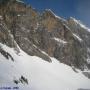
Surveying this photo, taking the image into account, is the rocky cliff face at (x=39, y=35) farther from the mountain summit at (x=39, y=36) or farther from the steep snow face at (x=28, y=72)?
the steep snow face at (x=28, y=72)

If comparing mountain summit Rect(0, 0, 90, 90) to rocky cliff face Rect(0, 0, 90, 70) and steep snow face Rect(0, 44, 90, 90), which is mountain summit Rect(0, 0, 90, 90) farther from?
steep snow face Rect(0, 44, 90, 90)

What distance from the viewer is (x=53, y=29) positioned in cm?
13412

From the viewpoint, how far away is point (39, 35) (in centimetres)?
12150

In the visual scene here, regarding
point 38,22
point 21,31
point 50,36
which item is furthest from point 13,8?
point 50,36

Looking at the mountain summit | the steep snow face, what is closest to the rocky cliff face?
the mountain summit

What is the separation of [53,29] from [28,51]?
38760mm

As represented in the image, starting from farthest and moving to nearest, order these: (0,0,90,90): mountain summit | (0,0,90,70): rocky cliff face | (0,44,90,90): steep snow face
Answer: (0,0,90,70): rocky cliff face < (0,0,90,90): mountain summit < (0,44,90,90): steep snow face

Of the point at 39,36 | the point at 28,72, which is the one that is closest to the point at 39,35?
the point at 39,36

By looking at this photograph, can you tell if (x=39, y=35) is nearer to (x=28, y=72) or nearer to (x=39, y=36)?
(x=39, y=36)

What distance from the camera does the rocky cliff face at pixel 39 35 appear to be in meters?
99.2

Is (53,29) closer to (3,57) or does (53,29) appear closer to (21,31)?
(21,31)

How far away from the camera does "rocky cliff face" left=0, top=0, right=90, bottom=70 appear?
9920 centimetres


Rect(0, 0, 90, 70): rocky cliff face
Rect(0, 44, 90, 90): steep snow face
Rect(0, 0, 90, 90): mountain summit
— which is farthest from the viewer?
Rect(0, 0, 90, 70): rocky cliff face

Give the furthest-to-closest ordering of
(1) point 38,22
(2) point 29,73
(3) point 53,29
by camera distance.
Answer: (3) point 53,29 → (1) point 38,22 → (2) point 29,73
